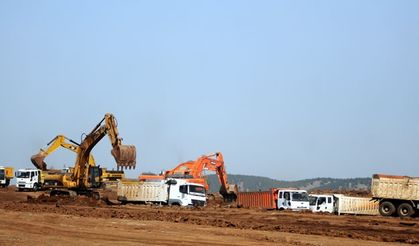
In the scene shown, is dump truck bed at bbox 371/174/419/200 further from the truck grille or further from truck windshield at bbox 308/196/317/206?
the truck grille

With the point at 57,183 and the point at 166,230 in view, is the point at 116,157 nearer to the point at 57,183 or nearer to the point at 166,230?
the point at 57,183

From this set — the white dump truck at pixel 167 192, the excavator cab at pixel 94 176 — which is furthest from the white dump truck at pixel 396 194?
the excavator cab at pixel 94 176

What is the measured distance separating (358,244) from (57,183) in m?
39.2

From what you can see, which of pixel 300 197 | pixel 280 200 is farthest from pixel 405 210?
pixel 280 200

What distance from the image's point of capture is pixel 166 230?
29.1m

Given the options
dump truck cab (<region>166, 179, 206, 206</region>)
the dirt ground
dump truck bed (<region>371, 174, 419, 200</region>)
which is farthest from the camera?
dump truck cab (<region>166, 179, 206, 206</region>)

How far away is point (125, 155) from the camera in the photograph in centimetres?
5466

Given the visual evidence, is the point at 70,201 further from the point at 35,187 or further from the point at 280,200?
the point at 35,187

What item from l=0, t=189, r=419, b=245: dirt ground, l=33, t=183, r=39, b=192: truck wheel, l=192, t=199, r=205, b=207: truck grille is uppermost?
l=33, t=183, r=39, b=192: truck wheel

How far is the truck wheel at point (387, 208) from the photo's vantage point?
4944cm

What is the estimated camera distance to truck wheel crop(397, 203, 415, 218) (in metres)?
48.4

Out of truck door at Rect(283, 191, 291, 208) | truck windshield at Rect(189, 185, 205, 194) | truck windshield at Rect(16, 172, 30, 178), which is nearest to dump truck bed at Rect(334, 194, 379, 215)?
truck door at Rect(283, 191, 291, 208)

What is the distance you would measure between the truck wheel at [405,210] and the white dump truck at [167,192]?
592 inches

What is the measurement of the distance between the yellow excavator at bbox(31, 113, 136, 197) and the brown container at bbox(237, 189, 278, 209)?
45.5ft
